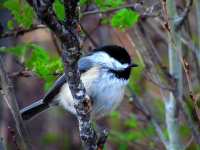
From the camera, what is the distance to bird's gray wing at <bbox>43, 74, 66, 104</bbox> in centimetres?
298

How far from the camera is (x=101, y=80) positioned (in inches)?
116

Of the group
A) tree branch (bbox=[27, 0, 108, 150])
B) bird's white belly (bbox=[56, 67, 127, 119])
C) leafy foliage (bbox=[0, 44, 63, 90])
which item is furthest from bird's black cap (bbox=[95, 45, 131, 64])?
tree branch (bbox=[27, 0, 108, 150])

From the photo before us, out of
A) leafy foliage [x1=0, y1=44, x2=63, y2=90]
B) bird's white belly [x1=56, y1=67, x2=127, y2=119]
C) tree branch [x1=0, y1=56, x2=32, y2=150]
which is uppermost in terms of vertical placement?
tree branch [x1=0, y1=56, x2=32, y2=150]

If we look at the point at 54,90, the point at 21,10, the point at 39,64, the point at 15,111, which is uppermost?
the point at 21,10

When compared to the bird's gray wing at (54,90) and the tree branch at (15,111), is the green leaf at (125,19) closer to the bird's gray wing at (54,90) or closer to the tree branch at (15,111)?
the bird's gray wing at (54,90)

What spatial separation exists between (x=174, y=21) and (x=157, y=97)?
1.48m

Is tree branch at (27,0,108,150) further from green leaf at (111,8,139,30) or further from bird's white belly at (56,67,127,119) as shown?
bird's white belly at (56,67,127,119)

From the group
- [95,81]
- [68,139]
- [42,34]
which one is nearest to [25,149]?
[95,81]

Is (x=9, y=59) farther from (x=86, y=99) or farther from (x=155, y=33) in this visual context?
(x=86, y=99)

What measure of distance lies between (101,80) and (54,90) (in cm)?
34

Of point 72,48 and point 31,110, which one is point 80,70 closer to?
point 31,110

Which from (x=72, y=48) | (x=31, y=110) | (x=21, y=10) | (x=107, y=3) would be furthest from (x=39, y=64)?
(x=72, y=48)

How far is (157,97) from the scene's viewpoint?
13.5ft

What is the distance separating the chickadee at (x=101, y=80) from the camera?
2.97m
